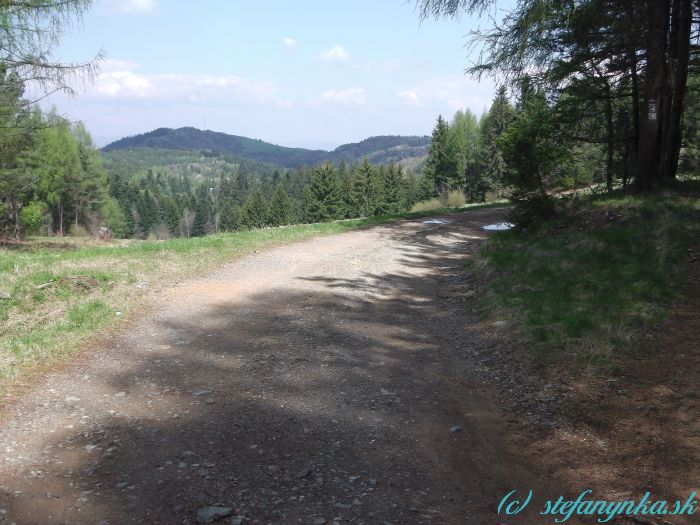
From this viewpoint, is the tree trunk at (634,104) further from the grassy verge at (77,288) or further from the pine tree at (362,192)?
the pine tree at (362,192)

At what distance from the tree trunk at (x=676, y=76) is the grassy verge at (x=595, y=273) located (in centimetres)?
103

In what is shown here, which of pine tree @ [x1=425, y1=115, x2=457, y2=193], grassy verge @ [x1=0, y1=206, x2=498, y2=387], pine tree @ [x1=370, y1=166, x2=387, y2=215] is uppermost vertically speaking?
pine tree @ [x1=425, y1=115, x2=457, y2=193]

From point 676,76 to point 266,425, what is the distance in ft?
34.6

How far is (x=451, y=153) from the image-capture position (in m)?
71.2

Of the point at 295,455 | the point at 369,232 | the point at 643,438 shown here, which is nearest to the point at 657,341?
the point at 643,438

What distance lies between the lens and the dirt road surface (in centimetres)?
335

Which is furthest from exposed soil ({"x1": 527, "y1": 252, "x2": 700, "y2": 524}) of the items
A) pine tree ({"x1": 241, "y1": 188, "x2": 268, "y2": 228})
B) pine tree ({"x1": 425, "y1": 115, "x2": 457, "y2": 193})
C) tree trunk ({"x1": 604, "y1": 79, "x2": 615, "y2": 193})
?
pine tree ({"x1": 241, "y1": 188, "x2": 268, "y2": 228})

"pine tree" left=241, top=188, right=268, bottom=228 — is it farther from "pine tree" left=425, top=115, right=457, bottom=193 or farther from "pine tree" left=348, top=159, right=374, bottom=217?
"pine tree" left=425, top=115, right=457, bottom=193

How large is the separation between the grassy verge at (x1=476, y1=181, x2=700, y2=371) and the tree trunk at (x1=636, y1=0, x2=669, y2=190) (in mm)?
592

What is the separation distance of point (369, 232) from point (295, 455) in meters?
12.6

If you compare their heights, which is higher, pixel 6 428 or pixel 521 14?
pixel 521 14

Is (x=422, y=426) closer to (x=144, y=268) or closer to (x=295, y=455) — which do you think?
(x=295, y=455)

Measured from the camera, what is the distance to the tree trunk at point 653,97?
894 centimetres

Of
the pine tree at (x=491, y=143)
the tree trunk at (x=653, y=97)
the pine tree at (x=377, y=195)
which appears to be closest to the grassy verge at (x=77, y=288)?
the tree trunk at (x=653, y=97)
